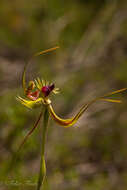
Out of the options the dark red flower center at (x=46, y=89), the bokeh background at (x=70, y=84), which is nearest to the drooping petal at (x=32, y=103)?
the dark red flower center at (x=46, y=89)

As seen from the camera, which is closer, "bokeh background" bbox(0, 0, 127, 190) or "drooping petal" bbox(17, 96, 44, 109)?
"drooping petal" bbox(17, 96, 44, 109)

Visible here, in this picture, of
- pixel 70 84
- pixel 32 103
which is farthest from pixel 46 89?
pixel 70 84

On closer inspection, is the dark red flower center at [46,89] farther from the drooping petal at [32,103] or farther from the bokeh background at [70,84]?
the bokeh background at [70,84]

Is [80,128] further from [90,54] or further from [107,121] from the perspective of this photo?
[90,54]

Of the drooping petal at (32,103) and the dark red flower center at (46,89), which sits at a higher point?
the dark red flower center at (46,89)

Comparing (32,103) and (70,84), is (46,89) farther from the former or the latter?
(70,84)

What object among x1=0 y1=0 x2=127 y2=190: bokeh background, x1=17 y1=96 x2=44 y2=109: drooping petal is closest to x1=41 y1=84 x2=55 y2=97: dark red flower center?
x1=17 y1=96 x2=44 y2=109: drooping petal

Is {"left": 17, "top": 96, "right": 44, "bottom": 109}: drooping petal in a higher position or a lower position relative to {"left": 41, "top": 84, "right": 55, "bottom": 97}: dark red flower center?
lower

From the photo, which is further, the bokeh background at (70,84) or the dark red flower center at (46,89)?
the bokeh background at (70,84)

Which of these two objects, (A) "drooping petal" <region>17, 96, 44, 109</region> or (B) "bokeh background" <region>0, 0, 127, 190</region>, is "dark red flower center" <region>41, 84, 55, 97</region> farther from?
(B) "bokeh background" <region>0, 0, 127, 190</region>
